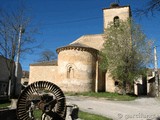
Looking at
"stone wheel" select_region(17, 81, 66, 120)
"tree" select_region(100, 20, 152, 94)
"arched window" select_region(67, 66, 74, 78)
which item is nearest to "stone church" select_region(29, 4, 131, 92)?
"arched window" select_region(67, 66, 74, 78)

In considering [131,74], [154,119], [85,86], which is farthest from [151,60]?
[154,119]

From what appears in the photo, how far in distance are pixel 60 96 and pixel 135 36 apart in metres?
21.4

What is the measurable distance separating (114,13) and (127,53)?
11.4 metres

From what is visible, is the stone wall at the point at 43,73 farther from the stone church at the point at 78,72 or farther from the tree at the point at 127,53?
the tree at the point at 127,53

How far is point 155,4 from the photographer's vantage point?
5.68m

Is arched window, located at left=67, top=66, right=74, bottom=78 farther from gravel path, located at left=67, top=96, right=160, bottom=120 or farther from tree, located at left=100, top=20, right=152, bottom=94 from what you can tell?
gravel path, located at left=67, top=96, right=160, bottom=120

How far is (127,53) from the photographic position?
24.8 metres

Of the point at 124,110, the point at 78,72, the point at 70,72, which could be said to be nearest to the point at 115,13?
the point at 78,72

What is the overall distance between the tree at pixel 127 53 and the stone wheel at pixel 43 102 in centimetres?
1870

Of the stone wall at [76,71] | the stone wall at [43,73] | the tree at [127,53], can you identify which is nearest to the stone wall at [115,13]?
the tree at [127,53]

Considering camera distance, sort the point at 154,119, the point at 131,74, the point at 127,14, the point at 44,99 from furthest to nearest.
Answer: the point at 127,14 < the point at 131,74 < the point at 154,119 < the point at 44,99

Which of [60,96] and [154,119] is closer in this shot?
[60,96]

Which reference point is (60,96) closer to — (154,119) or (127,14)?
(154,119)

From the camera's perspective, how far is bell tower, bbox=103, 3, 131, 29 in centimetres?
3297
